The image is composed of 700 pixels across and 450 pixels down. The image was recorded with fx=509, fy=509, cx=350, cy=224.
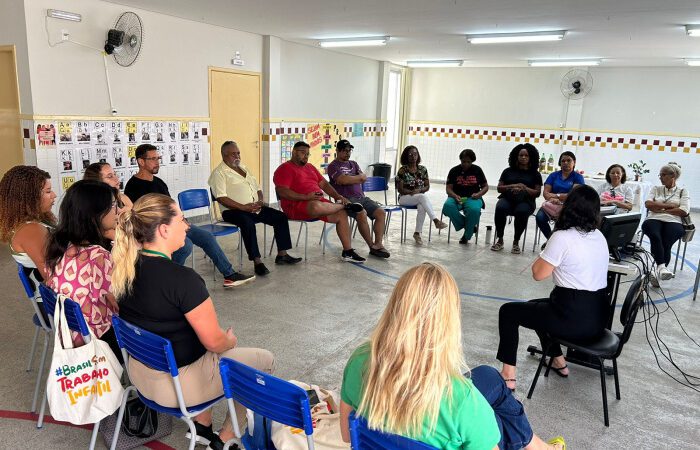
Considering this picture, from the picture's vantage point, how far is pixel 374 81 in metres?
10.5

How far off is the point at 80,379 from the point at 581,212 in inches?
98.6

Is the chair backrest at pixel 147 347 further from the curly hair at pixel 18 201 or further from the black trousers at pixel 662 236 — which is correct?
the black trousers at pixel 662 236

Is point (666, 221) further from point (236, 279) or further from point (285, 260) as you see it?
point (236, 279)

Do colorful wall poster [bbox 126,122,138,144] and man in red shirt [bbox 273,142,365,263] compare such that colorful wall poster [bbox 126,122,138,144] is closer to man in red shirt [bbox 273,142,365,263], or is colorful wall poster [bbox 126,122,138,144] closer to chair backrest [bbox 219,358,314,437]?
man in red shirt [bbox 273,142,365,263]

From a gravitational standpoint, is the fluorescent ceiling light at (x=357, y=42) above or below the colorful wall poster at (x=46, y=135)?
above

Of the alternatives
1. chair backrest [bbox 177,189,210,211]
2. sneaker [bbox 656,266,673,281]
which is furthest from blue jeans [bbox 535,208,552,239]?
chair backrest [bbox 177,189,210,211]

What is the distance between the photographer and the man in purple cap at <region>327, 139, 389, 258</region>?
5.75m

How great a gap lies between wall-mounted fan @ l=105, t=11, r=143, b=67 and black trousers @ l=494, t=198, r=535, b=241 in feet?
15.2

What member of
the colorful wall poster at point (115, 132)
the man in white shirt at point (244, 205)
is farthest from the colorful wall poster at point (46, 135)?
the man in white shirt at point (244, 205)

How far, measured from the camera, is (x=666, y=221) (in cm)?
527

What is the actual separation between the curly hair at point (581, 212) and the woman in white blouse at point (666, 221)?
9.91 feet

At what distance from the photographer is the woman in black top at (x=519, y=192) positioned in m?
6.27

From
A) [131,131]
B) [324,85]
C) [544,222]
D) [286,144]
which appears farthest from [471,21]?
[131,131]

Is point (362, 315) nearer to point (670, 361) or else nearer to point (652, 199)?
point (670, 361)
